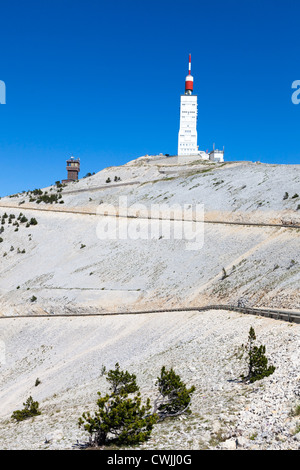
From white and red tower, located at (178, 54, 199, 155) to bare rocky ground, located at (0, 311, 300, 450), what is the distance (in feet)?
267

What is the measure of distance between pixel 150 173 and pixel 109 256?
38017 millimetres

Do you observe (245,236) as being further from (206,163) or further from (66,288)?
(206,163)

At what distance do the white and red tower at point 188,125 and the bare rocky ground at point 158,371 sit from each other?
8133cm

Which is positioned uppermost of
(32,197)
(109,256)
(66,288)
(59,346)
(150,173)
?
(150,173)

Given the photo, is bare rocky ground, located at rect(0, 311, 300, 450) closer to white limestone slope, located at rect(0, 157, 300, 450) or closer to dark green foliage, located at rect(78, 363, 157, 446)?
white limestone slope, located at rect(0, 157, 300, 450)

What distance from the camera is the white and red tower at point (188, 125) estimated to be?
111688 millimetres

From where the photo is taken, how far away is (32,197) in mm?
82375

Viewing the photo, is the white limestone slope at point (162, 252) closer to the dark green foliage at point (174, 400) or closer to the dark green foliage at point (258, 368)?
the dark green foliage at point (258, 368)

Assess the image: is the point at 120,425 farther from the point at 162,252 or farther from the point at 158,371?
the point at 162,252

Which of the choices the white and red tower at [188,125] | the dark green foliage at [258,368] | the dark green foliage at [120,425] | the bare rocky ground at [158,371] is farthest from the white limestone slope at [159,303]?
the white and red tower at [188,125]

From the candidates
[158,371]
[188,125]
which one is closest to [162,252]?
[158,371]

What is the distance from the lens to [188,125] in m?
114
